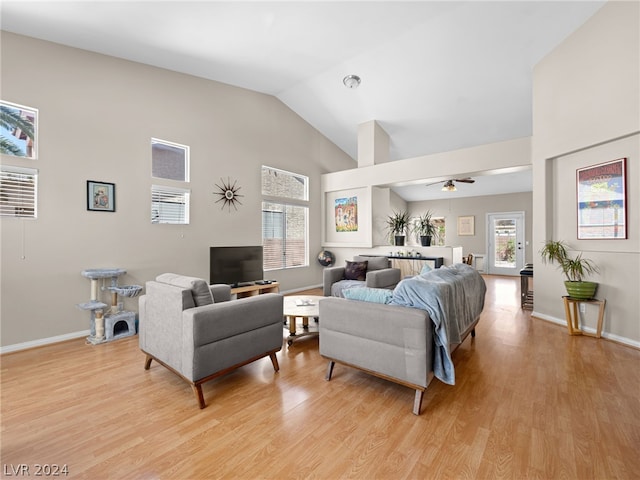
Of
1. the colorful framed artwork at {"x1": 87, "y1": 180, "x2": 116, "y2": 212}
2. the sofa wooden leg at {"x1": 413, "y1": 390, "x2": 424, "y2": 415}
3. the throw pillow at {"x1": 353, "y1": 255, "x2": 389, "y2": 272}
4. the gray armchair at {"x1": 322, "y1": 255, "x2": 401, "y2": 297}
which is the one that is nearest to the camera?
the sofa wooden leg at {"x1": 413, "y1": 390, "x2": 424, "y2": 415}

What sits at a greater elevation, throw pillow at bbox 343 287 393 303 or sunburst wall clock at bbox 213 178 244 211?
sunburst wall clock at bbox 213 178 244 211

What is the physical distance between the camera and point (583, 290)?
12.6 feet

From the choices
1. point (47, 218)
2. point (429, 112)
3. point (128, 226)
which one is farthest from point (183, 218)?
point (429, 112)

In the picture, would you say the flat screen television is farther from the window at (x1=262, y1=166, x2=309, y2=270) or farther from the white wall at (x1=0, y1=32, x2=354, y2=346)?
the window at (x1=262, y1=166, x2=309, y2=270)

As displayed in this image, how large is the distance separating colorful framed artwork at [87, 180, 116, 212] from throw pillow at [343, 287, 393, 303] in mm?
3577

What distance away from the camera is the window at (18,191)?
3404mm

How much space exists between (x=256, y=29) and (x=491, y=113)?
445 centimetres

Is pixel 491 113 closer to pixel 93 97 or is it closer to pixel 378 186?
pixel 378 186

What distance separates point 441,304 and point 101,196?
172 inches

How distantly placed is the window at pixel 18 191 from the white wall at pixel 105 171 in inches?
3.1

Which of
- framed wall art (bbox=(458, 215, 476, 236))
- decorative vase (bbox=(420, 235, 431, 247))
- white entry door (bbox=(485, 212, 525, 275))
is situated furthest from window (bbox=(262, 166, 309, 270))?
white entry door (bbox=(485, 212, 525, 275))

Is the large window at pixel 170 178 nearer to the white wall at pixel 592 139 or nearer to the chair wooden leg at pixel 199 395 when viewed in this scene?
the chair wooden leg at pixel 199 395

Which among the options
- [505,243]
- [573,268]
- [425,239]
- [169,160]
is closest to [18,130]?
[169,160]

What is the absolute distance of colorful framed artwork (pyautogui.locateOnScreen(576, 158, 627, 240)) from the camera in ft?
12.0
